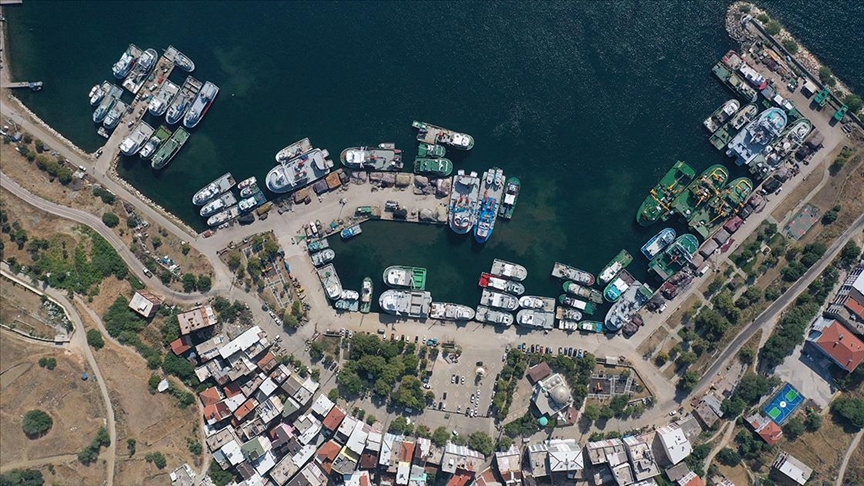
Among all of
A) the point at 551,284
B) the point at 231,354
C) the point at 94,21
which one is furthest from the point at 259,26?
the point at 551,284

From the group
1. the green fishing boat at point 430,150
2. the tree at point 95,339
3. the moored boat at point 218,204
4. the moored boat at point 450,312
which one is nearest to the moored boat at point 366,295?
the moored boat at point 450,312

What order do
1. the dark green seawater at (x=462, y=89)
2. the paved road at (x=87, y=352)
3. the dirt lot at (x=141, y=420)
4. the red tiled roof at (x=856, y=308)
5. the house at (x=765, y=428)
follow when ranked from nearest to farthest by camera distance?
the paved road at (x=87, y=352)
the red tiled roof at (x=856, y=308)
the dirt lot at (x=141, y=420)
the house at (x=765, y=428)
the dark green seawater at (x=462, y=89)

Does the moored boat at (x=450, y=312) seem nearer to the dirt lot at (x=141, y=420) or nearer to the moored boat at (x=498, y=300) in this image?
the moored boat at (x=498, y=300)

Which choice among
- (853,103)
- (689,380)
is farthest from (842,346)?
(853,103)

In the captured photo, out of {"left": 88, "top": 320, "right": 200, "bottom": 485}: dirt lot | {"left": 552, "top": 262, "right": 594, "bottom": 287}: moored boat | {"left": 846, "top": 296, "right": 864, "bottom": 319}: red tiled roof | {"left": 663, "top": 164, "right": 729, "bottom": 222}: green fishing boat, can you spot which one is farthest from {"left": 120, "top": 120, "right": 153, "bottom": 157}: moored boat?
{"left": 846, "top": 296, "right": 864, "bottom": 319}: red tiled roof

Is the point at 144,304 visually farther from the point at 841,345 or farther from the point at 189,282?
the point at 841,345
